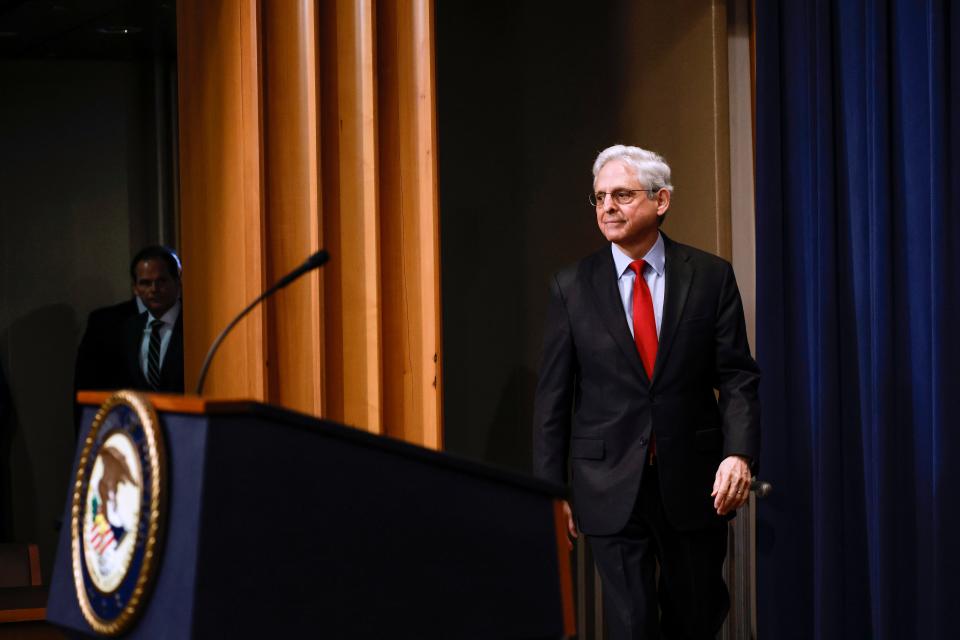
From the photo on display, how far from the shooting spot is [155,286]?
177 inches

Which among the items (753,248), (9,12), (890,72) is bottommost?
(753,248)

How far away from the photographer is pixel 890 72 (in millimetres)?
3160

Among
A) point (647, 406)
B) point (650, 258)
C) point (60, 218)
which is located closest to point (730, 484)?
point (647, 406)

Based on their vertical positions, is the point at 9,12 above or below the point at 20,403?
above

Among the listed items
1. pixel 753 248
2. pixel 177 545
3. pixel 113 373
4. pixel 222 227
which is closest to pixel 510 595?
pixel 177 545

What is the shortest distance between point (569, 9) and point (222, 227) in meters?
1.75

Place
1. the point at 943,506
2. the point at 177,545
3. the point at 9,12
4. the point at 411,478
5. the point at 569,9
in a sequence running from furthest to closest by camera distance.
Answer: the point at 9,12 < the point at 569,9 < the point at 943,506 < the point at 411,478 < the point at 177,545

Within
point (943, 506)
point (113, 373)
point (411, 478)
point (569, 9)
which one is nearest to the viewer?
point (411, 478)

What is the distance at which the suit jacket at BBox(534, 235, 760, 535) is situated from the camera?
9.67 feet

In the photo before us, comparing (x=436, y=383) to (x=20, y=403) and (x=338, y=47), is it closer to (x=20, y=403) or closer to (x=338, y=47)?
(x=338, y=47)

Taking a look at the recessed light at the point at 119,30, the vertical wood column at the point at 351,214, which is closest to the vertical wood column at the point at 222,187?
the vertical wood column at the point at 351,214

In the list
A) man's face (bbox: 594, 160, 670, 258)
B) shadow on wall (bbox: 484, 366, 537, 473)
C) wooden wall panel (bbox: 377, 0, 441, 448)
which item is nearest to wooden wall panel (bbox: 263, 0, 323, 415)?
wooden wall panel (bbox: 377, 0, 441, 448)

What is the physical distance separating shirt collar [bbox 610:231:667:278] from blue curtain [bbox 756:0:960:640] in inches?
20.2

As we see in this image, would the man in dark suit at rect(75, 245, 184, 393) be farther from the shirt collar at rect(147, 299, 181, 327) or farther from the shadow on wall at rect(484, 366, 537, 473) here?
the shadow on wall at rect(484, 366, 537, 473)
